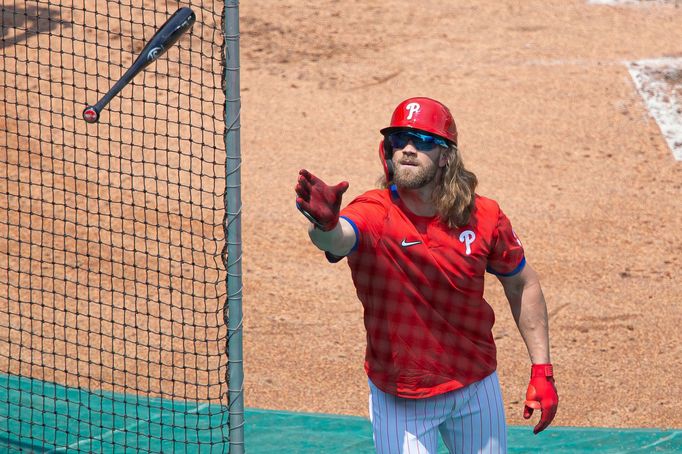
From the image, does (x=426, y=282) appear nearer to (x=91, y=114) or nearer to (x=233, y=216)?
(x=233, y=216)

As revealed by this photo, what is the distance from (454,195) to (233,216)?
98cm

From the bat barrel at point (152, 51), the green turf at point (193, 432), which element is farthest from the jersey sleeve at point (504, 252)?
the green turf at point (193, 432)

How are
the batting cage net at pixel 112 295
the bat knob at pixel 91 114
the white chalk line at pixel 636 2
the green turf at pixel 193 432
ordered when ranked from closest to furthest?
the bat knob at pixel 91 114 < the green turf at pixel 193 432 < the batting cage net at pixel 112 295 < the white chalk line at pixel 636 2

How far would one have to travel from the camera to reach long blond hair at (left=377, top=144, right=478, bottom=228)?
15.0ft

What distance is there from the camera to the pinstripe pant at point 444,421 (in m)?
4.64

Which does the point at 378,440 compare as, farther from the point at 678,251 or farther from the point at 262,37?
the point at 262,37

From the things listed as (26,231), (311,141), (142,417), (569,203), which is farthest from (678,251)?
(26,231)

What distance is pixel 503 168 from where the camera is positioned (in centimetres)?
1035

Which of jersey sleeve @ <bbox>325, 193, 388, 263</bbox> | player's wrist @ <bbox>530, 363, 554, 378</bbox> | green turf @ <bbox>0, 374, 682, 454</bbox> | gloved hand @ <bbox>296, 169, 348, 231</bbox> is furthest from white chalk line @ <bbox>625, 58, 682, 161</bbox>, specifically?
gloved hand @ <bbox>296, 169, 348, 231</bbox>

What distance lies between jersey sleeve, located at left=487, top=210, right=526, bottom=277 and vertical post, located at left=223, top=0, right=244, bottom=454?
110 cm

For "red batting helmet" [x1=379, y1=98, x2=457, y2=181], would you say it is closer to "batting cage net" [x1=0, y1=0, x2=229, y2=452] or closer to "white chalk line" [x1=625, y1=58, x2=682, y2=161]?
"batting cage net" [x1=0, y1=0, x2=229, y2=452]

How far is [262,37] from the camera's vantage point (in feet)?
42.9

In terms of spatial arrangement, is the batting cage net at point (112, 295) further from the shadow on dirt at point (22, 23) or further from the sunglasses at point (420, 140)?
the sunglasses at point (420, 140)

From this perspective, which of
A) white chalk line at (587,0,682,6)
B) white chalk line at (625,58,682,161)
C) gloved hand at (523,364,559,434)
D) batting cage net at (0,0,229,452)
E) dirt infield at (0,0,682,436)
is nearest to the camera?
gloved hand at (523,364,559,434)
